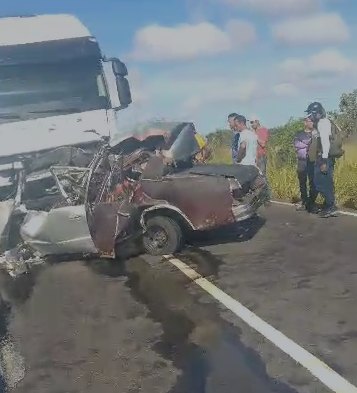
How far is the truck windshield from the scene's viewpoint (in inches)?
397

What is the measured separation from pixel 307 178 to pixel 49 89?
474 cm

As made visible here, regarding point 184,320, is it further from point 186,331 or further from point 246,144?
point 246,144

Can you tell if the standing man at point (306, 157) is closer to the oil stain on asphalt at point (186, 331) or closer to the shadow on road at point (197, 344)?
the oil stain on asphalt at point (186, 331)

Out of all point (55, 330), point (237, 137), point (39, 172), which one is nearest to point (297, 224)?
point (237, 137)

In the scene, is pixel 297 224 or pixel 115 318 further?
pixel 297 224

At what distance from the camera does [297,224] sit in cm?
1071

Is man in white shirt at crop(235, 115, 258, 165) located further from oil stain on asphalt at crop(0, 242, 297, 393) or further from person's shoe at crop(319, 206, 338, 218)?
oil stain on asphalt at crop(0, 242, 297, 393)

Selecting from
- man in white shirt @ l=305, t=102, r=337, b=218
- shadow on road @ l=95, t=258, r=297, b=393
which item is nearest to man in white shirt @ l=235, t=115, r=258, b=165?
man in white shirt @ l=305, t=102, r=337, b=218

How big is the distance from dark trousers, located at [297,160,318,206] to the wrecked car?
2.15m

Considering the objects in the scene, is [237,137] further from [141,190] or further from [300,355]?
[300,355]

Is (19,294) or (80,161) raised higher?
(80,161)

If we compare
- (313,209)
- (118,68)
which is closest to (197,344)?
(118,68)

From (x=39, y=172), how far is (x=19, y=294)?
8.31 feet

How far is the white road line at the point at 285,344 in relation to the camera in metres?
4.16
